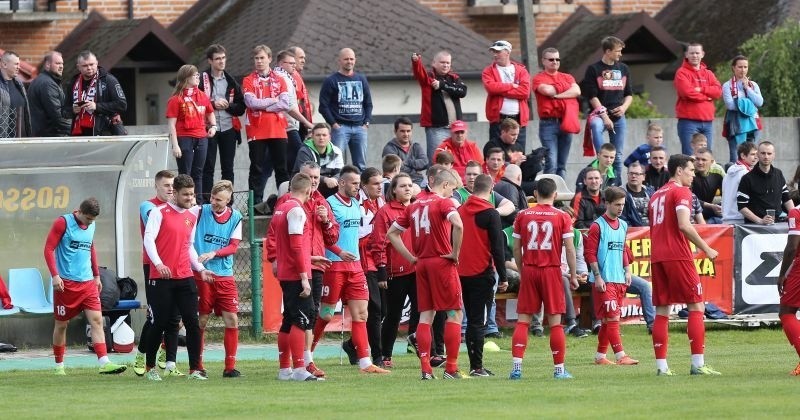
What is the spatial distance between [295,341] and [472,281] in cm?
176

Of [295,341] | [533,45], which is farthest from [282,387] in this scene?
[533,45]

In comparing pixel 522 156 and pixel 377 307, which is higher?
pixel 522 156

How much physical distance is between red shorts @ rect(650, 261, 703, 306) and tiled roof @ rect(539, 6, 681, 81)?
18.1 m

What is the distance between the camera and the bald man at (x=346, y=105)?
2166 cm

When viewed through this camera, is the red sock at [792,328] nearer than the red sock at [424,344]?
Yes

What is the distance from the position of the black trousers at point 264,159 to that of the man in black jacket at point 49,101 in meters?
2.47

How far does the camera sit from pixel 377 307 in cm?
1697

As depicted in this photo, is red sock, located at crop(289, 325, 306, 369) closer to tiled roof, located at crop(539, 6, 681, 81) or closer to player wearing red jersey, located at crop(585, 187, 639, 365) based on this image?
player wearing red jersey, located at crop(585, 187, 639, 365)

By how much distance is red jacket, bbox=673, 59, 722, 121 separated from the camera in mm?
23547

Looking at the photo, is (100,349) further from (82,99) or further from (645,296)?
(645,296)

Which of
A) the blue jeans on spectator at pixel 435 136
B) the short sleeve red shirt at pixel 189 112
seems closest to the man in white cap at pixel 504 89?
the blue jeans on spectator at pixel 435 136

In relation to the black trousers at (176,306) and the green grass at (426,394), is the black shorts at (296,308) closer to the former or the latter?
the green grass at (426,394)

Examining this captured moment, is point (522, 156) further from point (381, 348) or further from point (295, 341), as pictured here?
point (295, 341)

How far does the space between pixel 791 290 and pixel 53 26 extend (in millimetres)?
19286
